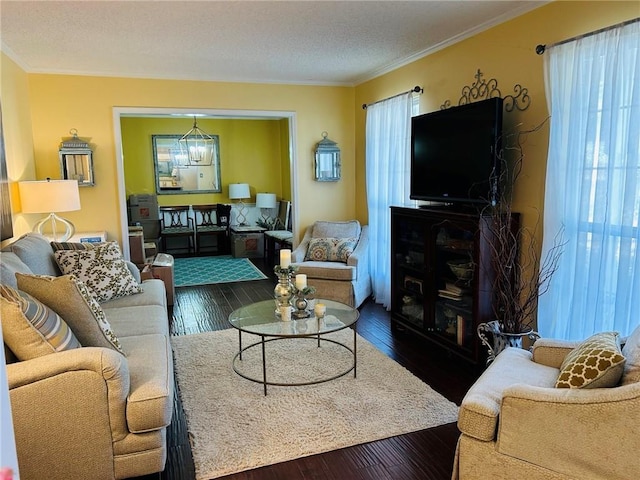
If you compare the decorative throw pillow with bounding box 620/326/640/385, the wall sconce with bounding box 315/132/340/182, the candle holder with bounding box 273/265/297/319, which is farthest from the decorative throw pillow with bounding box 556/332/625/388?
the wall sconce with bounding box 315/132/340/182

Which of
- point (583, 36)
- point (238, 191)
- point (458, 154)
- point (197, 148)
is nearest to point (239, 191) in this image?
point (238, 191)

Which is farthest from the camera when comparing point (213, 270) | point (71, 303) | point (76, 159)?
point (213, 270)

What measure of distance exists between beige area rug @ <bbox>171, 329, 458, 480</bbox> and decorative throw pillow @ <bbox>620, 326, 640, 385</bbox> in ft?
3.52

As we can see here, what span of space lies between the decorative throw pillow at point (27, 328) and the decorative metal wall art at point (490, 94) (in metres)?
3.13

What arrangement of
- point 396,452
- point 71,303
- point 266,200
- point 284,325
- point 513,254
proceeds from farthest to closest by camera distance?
point 266,200 < point 513,254 < point 284,325 < point 396,452 < point 71,303

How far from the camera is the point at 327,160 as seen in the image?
573cm

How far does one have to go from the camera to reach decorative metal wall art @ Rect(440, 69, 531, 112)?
128 inches

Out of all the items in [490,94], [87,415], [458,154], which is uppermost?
[490,94]

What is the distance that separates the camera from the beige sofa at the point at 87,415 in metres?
1.90

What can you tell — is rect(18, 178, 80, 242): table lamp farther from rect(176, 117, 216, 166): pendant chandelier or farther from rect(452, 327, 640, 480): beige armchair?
rect(176, 117, 216, 166): pendant chandelier

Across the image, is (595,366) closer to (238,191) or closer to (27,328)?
(27,328)

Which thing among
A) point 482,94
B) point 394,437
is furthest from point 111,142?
point 394,437

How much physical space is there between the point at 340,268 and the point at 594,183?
8.29 feet

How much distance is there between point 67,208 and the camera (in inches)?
157
